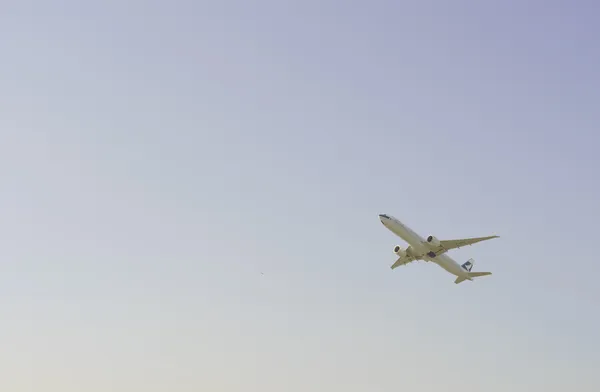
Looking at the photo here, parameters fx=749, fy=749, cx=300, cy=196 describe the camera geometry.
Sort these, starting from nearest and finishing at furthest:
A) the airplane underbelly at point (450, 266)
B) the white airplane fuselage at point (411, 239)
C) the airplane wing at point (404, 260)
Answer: the white airplane fuselage at point (411, 239) → the airplane wing at point (404, 260) → the airplane underbelly at point (450, 266)

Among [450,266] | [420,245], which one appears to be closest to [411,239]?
[420,245]

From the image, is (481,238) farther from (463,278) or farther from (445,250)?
(463,278)

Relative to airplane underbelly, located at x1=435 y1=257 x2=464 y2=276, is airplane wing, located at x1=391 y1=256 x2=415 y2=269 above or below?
below

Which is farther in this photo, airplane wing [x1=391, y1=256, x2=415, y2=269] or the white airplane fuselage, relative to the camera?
airplane wing [x1=391, y1=256, x2=415, y2=269]

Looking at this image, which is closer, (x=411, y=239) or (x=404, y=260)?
(x=411, y=239)

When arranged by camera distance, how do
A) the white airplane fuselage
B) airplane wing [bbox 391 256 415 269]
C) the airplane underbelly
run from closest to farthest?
1. the white airplane fuselage
2. airplane wing [bbox 391 256 415 269]
3. the airplane underbelly

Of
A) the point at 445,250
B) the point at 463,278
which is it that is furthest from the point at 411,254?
the point at 463,278

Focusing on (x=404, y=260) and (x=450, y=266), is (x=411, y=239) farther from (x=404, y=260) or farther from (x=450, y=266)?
(x=450, y=266)

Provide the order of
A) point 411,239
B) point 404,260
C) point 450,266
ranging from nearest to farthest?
point 411,239 < point 404,260 < point 450,266

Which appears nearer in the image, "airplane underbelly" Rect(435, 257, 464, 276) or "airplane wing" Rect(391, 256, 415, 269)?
"airplane wing" Rect(391, 256, 415, 269)

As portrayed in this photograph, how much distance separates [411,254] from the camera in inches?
6097

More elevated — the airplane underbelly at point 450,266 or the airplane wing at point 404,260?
the airplane underbelly at point 450,266

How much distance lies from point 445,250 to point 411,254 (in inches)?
277

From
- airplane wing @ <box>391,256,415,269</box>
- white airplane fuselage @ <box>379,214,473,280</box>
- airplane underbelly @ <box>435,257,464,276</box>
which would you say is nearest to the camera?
white airplane fuselage @ <box>379,214,473,280</box>
